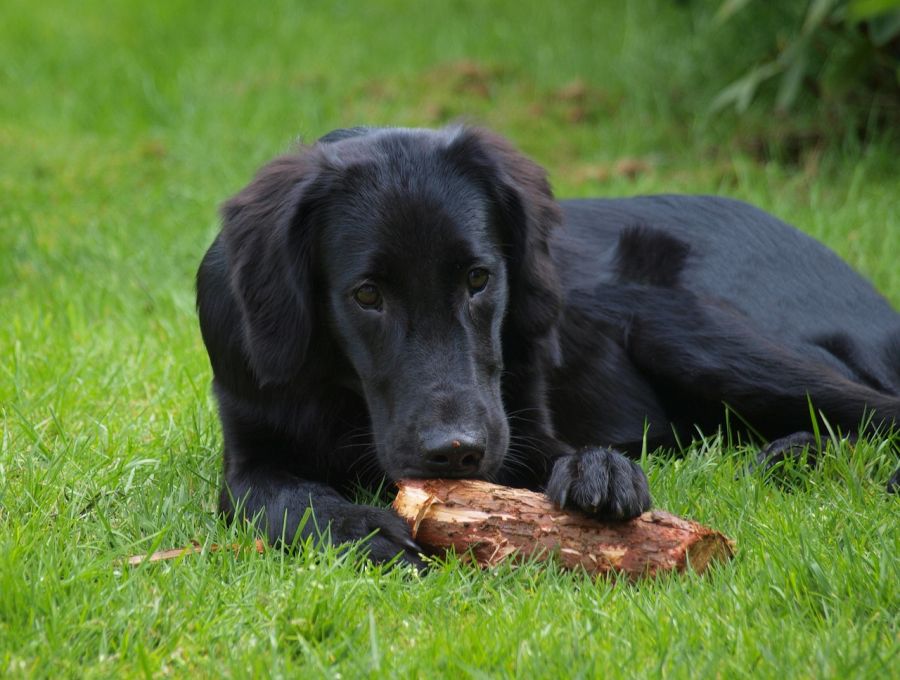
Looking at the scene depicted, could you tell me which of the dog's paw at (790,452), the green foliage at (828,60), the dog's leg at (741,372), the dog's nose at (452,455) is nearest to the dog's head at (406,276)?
the dog's nose at (452,455)

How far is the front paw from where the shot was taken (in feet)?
9.03

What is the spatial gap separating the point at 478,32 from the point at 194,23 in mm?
2273

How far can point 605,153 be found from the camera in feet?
24.2

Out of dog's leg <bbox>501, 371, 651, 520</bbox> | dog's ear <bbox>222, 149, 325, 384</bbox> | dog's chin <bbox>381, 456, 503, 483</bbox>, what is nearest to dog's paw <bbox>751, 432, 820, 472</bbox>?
dog's leg <bbox>501, 371, 651, 520</bbox>

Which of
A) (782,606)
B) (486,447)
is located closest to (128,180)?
(486,447)

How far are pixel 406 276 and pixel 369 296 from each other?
119mm

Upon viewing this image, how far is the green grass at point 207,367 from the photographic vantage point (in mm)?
2344

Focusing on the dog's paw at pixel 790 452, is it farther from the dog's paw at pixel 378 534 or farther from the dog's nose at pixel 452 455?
the dog's paw at pixel 378 534

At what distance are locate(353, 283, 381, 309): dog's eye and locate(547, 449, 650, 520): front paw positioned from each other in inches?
24.1

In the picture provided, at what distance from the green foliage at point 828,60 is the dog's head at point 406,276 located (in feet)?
9.11

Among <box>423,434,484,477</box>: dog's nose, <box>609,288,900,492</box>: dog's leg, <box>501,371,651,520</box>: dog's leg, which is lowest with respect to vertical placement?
<box>609,288,900,492</box>: dog's leg

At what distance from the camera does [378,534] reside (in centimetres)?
284

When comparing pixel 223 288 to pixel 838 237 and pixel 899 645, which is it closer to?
pixel 899 645

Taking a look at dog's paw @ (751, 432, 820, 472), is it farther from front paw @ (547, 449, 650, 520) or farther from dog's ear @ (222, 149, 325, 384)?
dog's ear @ (222, 149, 325, 384)
